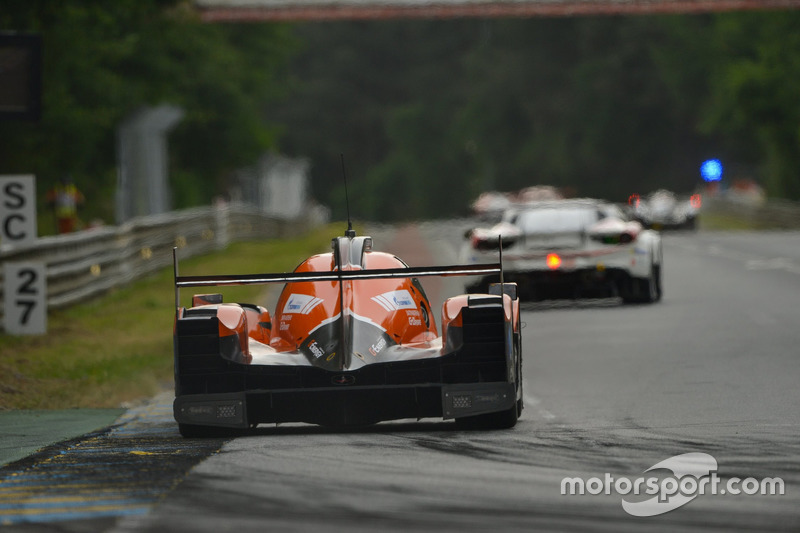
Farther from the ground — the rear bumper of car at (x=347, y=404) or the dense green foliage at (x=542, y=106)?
the dense green foliage at (x=542, y=106)

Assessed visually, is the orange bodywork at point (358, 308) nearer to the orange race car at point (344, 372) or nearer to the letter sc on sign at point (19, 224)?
the orange race car at point (344, 372)

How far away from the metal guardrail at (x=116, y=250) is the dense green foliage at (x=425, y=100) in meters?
3.94

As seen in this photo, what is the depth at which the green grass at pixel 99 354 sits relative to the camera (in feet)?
50.1

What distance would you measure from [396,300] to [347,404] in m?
1.22

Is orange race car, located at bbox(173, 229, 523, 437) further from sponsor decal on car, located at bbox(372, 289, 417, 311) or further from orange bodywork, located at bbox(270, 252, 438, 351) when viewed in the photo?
sponsor decal on car, located at bbox(372, 289, 417, 311)

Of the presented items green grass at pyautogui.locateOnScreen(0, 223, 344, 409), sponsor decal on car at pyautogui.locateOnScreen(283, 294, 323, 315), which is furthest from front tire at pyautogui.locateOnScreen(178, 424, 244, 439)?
green grass at pyautogui.locateOnScreen(0, 223, 344, 409)

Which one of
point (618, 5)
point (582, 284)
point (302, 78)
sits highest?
point (302, 78)

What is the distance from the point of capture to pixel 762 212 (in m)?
65.4

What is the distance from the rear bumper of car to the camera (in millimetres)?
10938

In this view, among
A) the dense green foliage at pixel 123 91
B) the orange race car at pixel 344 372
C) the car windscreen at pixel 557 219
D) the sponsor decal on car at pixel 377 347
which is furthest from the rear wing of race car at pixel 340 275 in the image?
the dense green foliage at pixel 123 91

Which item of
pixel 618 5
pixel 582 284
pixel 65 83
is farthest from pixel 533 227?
pixel 618 5

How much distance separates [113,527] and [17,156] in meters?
34.5

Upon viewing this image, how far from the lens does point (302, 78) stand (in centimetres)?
14175

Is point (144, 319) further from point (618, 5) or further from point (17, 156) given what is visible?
point (618, 5)
